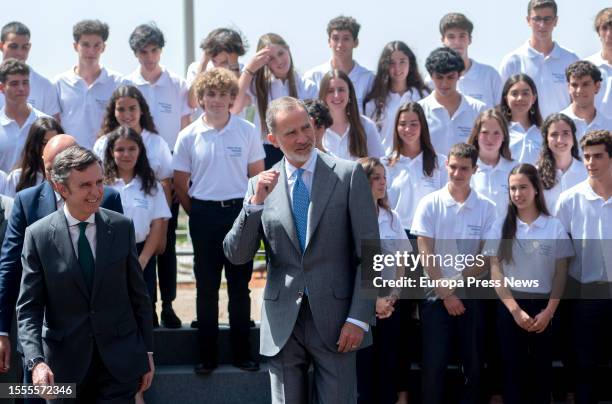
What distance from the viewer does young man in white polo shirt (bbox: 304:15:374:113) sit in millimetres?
8945

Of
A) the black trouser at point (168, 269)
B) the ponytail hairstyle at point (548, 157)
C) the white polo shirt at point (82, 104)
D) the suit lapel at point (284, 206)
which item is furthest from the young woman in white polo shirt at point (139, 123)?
the ponytail hairstyle at point (548, 157)

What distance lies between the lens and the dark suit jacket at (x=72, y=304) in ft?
16.7

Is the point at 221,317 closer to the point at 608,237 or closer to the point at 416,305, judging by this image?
the point at 416,305

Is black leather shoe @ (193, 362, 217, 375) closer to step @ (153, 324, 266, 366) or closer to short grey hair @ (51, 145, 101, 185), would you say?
step @ (153, 324, 266, 366)

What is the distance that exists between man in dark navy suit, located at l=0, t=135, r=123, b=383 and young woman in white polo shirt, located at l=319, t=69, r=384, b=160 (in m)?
2.71

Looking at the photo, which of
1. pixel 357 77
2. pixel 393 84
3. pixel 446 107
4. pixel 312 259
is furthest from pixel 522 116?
pixel 312 259

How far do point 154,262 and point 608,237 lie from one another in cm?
328

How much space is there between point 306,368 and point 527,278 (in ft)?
7.91

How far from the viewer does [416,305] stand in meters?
7.50

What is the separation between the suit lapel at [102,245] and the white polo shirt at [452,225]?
2805mm

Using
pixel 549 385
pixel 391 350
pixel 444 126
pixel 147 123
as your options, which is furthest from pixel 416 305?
pixel 147 123

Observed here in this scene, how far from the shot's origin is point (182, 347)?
7906mm

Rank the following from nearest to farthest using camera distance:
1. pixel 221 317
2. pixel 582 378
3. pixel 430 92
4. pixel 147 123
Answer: pixel 582 378
pixel 147 123
pixel 430 92
pixel 221 317

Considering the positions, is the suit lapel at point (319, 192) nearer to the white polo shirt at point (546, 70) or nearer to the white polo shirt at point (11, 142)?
the white polo shirt at point (11, 142)
